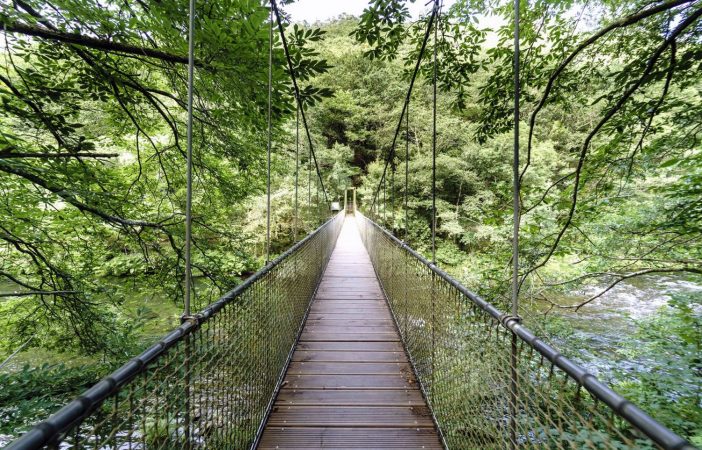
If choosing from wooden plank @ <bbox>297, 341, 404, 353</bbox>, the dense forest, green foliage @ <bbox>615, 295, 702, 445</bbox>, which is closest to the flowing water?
the dense forest

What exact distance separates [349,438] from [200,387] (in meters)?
0.78

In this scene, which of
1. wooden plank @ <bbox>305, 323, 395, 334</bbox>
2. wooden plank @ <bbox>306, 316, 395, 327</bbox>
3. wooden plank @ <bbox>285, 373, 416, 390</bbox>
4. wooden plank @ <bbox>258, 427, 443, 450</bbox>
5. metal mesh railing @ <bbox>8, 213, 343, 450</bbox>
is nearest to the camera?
metal mesh railing @ <bbox>8, 213, 343, 450</bbox>

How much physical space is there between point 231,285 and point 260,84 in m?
1.55

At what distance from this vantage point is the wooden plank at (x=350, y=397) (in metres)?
1.70

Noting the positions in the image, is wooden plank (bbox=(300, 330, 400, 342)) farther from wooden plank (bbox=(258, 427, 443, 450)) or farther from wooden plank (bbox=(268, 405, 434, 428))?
wooden plank (bbox=(258, 427, 443, 450))

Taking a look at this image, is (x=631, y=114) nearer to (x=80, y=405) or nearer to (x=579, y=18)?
(x=579, y=18)

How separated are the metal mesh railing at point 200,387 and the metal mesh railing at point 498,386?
84 cm

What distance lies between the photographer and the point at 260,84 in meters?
1.83

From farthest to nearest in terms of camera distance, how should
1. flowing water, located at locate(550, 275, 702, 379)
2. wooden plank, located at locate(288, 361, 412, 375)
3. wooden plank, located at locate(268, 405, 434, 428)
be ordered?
flowing water, located at locate(550, 275, 702, 379) < wooden plank, located at locate(288, 361, 412, 375) < wooden plank, located at locate(268, 405, 434, 428)

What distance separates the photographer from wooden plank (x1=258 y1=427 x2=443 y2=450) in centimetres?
141

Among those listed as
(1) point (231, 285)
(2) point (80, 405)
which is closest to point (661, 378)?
(1) point (231, 285)

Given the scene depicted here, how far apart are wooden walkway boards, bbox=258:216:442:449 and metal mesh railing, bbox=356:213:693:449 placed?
15 centimetres

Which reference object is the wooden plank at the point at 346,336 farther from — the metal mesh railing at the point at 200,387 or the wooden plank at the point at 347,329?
the metal mesh railing at the point at 200,387

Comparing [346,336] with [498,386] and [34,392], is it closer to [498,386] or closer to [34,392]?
[498,386]
